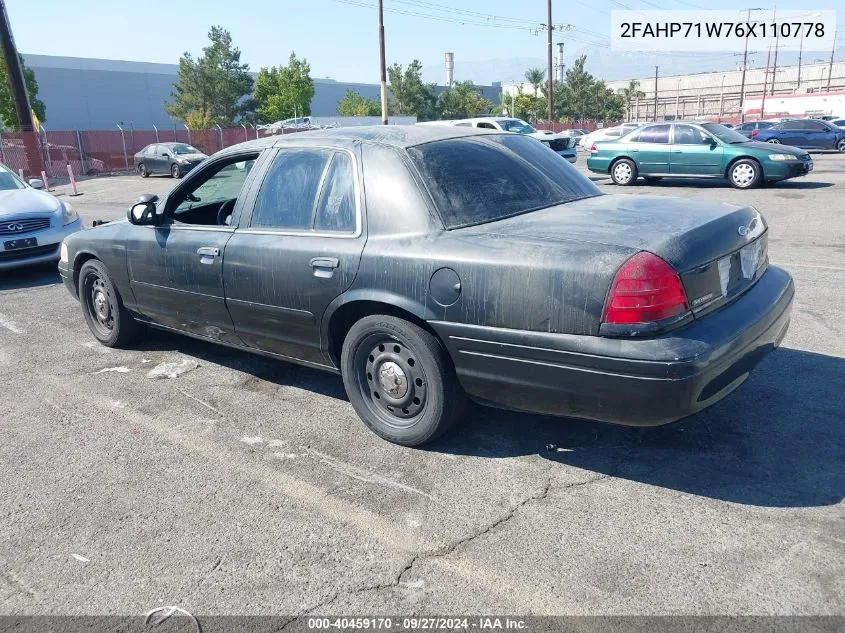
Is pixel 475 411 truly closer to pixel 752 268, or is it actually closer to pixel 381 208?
pixel 381 208

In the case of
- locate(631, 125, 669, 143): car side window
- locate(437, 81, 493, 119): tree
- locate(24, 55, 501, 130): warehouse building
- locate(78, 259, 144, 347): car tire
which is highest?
locate(24, 55, 501, 130): warehouse building

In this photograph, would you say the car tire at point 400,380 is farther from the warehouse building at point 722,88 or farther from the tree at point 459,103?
the warehouse building at point 722,88

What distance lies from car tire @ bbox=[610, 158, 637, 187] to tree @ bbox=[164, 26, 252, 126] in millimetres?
46534

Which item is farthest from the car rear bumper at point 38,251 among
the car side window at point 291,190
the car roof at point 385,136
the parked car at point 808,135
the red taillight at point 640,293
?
the parked car at point 808,135

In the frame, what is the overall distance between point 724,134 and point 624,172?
232 centimetres

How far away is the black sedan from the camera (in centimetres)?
297

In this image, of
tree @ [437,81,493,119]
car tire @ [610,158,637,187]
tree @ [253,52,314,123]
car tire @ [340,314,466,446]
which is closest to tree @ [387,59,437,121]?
tree @ [437,81,493,119]

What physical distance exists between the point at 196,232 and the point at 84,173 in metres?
31.3

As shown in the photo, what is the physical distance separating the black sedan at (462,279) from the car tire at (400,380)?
1cm

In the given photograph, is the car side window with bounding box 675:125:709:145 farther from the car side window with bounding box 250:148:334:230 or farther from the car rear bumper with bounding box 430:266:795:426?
the car side window with bounding box 250:148:334:230

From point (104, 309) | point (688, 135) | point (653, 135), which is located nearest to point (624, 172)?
point (653, 135)

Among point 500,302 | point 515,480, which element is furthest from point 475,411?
point 500,302

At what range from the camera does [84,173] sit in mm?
31922

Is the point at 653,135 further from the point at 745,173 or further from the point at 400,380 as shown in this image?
the point at 400,380
